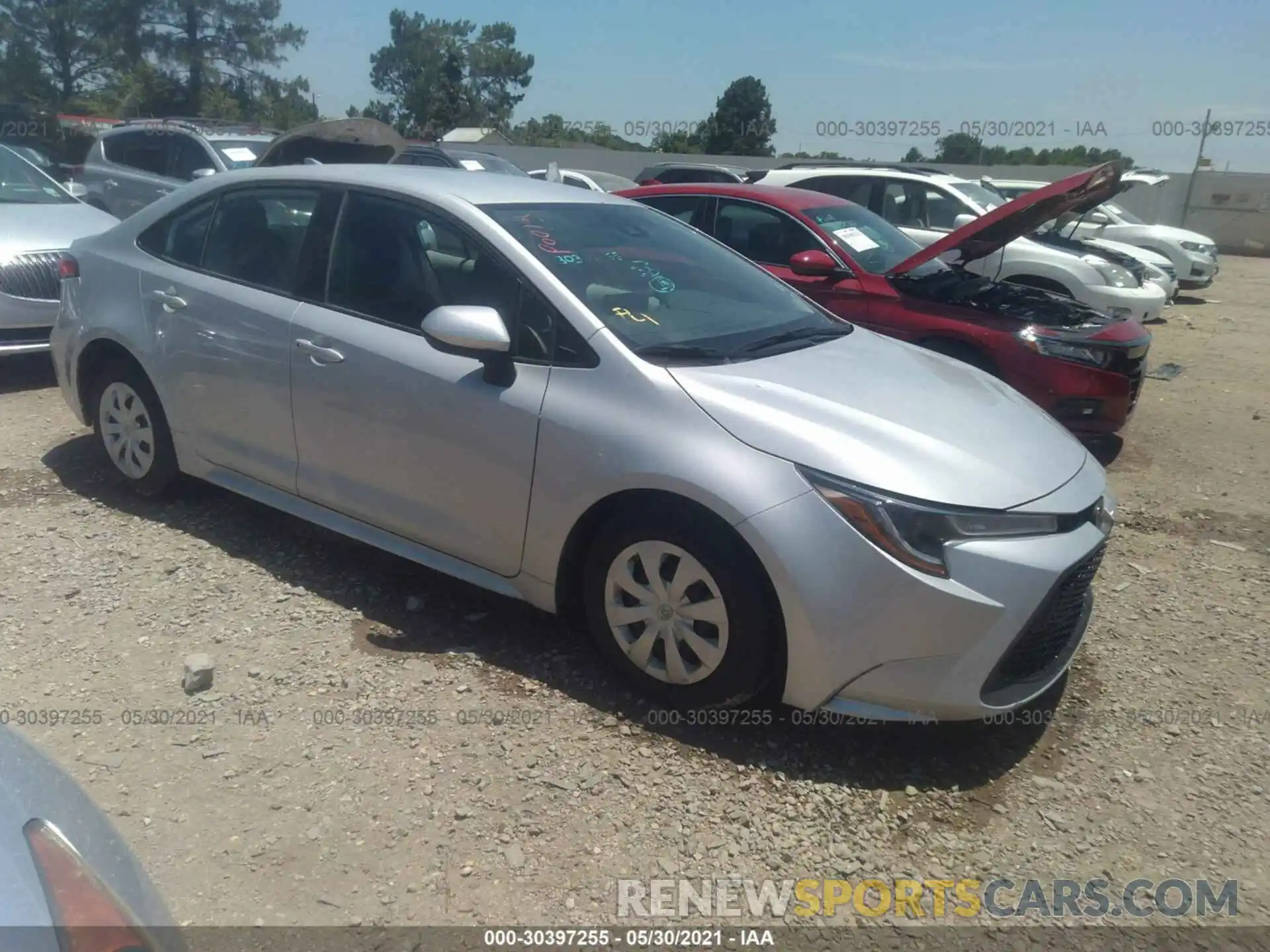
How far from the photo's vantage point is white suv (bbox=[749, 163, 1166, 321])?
927cm

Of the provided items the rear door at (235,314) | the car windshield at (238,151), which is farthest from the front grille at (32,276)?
the car windshield at (238,151)

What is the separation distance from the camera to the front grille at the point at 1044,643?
2.90m

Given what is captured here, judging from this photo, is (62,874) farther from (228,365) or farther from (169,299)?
(169,299)

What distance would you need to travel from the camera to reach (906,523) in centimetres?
281

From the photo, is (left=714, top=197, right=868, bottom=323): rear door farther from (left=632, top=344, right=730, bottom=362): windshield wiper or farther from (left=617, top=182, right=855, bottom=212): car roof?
(left=632, top=344, right=730, bottom=362): windshield wiper

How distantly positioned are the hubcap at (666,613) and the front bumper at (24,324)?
5.30 metres

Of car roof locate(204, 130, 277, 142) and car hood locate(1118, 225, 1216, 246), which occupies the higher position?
car roof locate(204, 130, 277, 142)

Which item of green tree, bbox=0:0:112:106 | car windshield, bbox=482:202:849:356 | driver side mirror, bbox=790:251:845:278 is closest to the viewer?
car windshield, bbox=482:202:849:356

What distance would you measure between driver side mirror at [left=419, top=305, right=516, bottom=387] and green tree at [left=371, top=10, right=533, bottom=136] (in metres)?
61.8

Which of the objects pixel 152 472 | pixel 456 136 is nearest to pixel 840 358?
pixel 152 472

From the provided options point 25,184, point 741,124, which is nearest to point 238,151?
point 25,184

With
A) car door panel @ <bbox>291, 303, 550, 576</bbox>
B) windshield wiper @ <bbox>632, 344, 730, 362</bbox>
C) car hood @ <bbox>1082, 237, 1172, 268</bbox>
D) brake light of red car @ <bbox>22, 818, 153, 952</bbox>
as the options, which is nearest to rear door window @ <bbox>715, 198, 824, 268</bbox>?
windshield wiper @ <bbox>632, 344, 730, 362</bbox>

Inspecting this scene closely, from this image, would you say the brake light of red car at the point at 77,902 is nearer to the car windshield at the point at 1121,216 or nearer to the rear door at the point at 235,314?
the rear door at the point at 235,314

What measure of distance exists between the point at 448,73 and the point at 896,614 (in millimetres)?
71802
